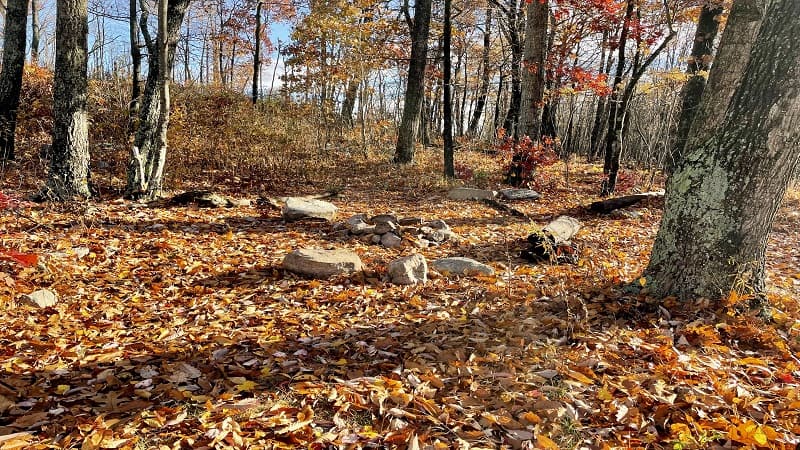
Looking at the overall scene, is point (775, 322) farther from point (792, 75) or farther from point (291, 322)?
point (291, 322)

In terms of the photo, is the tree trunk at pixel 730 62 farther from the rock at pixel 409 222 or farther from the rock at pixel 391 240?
the rock at pixel 409 222

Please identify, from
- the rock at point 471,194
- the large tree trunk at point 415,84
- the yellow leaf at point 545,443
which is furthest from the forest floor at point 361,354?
the large tree trunk at point 415,84

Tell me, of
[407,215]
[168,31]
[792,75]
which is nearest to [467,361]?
[792,75]

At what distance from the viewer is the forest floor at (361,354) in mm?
2559

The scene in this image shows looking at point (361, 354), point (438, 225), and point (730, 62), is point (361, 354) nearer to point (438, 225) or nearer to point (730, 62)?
point (438, 225)

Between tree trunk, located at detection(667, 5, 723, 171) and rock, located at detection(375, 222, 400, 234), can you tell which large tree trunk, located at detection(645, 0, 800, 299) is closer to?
rock, located at detection(375, 222, 400, 234)

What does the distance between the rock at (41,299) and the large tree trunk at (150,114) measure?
11.9ft

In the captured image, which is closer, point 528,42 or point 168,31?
point 168,31

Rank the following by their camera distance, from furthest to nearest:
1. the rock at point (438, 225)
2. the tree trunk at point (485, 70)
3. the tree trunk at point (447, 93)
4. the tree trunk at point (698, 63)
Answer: the tree trunk at point (485, 70) → the tree trunk at point (447, 93) → the tree trunk at point (698, 63) → the rock at point (438, 225)

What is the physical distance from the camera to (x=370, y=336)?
150 inches

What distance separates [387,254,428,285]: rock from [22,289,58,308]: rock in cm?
319

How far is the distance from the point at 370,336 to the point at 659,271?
2713 millimetres

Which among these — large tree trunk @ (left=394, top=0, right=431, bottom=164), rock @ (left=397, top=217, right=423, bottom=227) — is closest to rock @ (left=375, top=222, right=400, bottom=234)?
rock @ (left=397, top=217, right=423, bottom=227)

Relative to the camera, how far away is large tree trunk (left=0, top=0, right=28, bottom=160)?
8.62 meters
